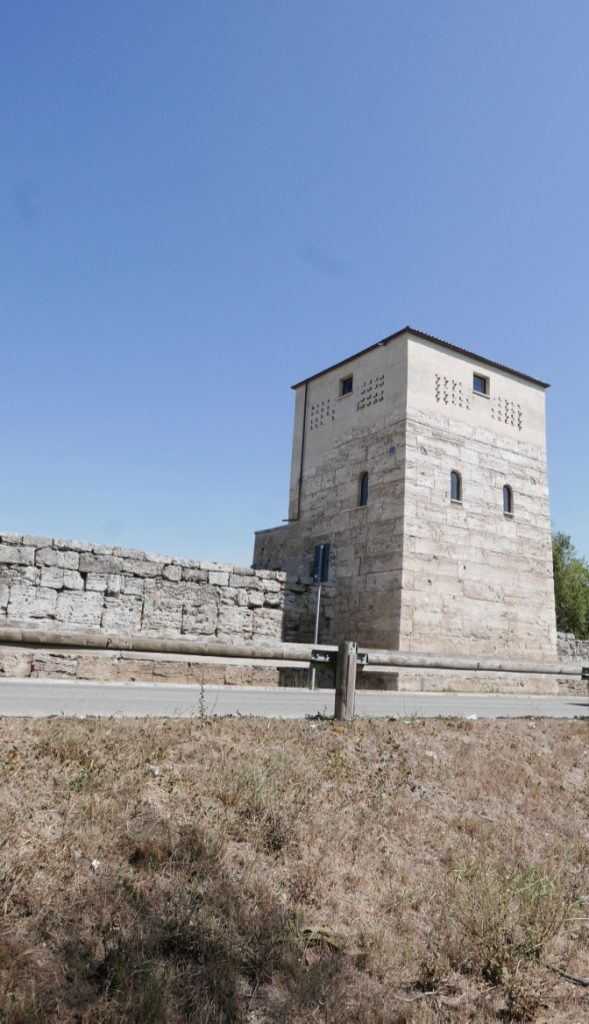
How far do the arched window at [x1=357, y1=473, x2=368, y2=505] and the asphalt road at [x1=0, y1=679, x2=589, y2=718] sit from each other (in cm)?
664

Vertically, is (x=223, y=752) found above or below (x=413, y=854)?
above

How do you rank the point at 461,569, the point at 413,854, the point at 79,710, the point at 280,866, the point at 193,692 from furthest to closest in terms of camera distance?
the point at 461,569, the point at 193,692, the point at 79,710, the point at 413,854, the point at 280,866

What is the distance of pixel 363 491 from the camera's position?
17.8 metres

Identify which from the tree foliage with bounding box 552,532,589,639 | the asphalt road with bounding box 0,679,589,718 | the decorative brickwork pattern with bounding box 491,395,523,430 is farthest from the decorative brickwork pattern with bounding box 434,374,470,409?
the tree foliage with bounding box 552,532,589,639

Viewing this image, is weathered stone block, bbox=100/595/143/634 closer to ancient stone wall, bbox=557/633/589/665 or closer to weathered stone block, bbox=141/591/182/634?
weathered stone block, bbox=141/591/182/634

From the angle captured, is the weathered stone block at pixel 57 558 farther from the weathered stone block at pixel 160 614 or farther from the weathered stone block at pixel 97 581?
the weathered stone block at pixel 160 614

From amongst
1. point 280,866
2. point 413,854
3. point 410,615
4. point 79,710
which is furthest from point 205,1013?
point 410,615

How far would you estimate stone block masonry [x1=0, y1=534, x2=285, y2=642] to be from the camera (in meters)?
12.4

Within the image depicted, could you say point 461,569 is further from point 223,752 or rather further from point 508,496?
point 223,752

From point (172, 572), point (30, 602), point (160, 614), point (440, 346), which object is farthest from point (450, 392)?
point (30, 602)

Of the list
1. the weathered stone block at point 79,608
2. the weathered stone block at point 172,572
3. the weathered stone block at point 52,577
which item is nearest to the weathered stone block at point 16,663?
the weathered stone block at point 79,608

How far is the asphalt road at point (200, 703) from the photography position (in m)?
6.85

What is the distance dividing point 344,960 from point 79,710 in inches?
158

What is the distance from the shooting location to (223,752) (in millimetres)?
5488
